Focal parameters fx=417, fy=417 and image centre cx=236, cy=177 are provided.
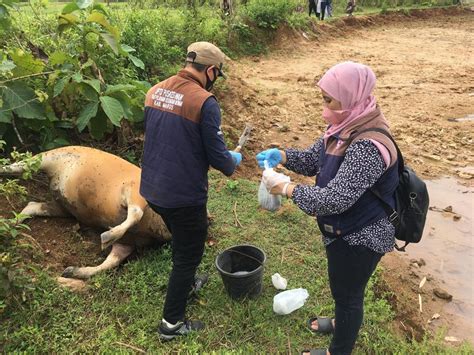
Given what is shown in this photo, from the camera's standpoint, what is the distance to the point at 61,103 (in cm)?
389

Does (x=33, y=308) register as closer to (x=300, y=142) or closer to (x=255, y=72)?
(x=300, y=142)

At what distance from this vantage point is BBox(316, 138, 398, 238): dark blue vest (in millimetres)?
1952

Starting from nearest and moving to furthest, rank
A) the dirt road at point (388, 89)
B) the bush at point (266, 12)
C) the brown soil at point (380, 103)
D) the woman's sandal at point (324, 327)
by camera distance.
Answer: the woman's sandal at point (324, 327) < the brown soil at point (380, 103) < the dirt road at point (388, 89) < the bush at point (266, 12)

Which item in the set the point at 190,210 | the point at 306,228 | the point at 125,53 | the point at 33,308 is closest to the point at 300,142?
the point at 306,228

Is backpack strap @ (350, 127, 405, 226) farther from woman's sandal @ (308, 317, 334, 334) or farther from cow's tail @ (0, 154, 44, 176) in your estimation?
cow's tail @ (0, 154, 44, 176)

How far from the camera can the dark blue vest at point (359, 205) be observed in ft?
6.40

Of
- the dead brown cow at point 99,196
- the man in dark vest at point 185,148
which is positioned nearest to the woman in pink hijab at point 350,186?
the man in dark vest at point 185,148

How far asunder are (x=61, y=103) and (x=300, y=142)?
10.7ft

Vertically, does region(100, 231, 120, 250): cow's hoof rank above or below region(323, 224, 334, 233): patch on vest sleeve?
below

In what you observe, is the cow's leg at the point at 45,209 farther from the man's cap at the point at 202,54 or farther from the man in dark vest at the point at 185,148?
the man's cap at the point at 202,54

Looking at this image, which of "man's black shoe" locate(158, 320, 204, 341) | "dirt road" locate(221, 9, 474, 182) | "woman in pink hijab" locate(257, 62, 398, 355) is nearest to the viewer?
"woman in pink hijab" locate(257, 62, 398, 355)

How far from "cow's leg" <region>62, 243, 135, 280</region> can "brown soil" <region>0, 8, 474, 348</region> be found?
0.60 ft

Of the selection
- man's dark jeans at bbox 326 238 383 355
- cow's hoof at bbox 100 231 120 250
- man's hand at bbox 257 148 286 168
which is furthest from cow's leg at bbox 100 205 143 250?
man's dark jeans at bbox 326 238 383 355

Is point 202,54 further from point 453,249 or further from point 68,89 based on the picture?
point 453,249
